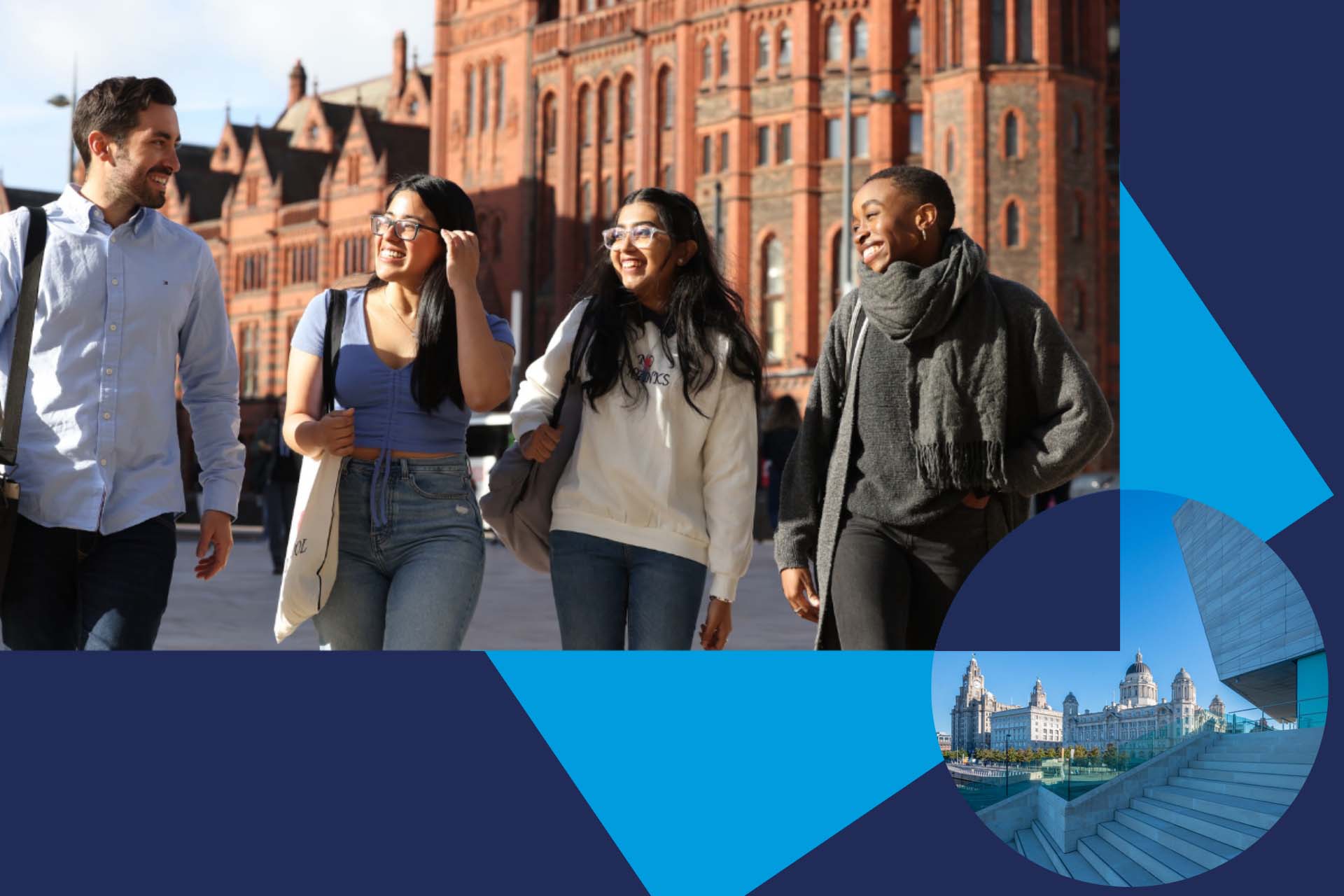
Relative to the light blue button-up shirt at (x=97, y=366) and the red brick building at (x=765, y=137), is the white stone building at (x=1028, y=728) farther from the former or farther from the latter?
the red brick building at (x=765, y=137)

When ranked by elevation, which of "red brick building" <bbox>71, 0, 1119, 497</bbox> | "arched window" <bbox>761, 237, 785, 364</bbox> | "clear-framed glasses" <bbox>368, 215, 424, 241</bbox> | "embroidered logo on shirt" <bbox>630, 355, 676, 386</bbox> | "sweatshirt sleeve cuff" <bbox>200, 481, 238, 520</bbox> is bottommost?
"sweatshirt sleeve cuff" <bbox>200, 481, 238, 520</bbox>

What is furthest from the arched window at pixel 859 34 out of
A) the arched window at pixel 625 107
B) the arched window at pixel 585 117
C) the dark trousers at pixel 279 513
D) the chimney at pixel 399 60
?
the dark trousers at pixel 279 513

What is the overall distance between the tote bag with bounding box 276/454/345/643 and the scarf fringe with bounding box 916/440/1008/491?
1.13 m

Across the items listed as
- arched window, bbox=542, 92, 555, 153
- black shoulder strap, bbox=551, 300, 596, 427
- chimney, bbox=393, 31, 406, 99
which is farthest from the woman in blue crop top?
chimney, bbox=393, 31, 406, 99

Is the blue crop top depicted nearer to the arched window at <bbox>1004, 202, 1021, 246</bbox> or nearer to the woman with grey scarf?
the woman with grey scarf

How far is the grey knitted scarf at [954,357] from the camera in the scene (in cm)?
353

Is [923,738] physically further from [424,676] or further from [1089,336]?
[1089,336]

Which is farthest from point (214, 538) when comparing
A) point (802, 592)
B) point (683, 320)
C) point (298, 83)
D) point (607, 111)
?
point (298, 83)

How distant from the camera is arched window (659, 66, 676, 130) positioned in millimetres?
52531

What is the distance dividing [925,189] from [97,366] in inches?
63.7

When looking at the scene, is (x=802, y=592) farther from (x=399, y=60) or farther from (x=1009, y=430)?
(x=399, y=60)

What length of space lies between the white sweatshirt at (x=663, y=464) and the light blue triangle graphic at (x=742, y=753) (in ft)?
2.87

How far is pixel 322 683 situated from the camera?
276 cm

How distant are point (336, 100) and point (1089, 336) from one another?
46376 mm
